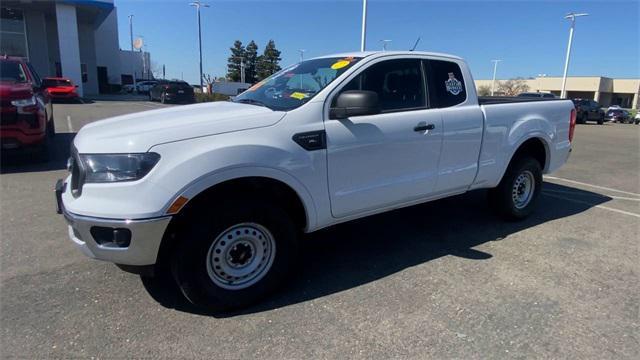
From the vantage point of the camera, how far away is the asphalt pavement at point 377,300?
2.78m

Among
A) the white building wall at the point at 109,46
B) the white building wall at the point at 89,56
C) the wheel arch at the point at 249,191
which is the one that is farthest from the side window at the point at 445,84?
the white building wall at the point at 109,46

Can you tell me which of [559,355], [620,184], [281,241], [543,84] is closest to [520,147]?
[559,355]

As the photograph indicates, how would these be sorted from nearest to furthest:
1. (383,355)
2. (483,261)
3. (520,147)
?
(383,355)
(483,261)
(520,147)

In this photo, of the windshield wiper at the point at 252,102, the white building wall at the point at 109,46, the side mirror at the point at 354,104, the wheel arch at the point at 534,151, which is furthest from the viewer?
the white building wall at the point at 109,46

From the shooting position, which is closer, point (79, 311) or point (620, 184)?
point (79, 311)

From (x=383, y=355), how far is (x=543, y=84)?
92970 mm

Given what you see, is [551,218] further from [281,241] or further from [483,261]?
[281,241]

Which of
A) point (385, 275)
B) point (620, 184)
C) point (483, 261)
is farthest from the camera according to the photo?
point (620, 184)

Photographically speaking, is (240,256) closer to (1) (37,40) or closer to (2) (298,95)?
(2) (298,95)

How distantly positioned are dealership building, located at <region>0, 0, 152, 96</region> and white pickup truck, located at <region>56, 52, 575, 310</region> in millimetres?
31831

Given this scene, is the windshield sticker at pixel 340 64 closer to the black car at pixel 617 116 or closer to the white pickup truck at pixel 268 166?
the white pickup truck at pixel 268 166

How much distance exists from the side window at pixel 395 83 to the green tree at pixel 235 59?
81.4 meters

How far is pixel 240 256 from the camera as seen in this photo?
322 centimetres

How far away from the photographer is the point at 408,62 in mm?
4156
